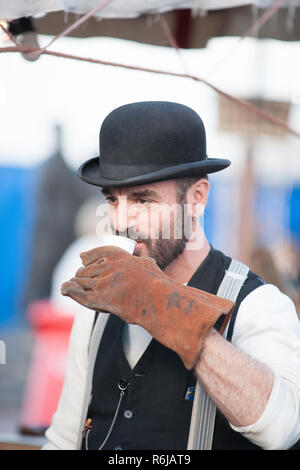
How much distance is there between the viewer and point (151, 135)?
1771mm

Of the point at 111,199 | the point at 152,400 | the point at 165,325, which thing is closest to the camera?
the point at 165,325

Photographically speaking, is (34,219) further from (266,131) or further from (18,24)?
(18,24)

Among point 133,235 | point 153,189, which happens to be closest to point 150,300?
point 133,235

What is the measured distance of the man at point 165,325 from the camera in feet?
4.88

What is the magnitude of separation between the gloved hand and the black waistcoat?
0.20 meters

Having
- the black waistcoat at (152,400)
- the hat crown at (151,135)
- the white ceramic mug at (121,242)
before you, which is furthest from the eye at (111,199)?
the black waistcoat at (152,400)

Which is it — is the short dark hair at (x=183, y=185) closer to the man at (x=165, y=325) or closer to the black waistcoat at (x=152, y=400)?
the man at (x=165, y=325)

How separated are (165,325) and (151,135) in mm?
591

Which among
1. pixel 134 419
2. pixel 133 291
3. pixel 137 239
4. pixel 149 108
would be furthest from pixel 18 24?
pixel 134 419

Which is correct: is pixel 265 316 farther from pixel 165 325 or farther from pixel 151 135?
pixel 151 135

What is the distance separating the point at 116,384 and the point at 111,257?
45cm

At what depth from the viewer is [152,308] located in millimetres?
1506

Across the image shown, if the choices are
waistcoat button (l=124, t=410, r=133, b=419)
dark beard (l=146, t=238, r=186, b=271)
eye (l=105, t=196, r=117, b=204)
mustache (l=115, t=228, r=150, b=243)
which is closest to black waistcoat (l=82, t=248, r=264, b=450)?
waistcoat button (l=124, t=410, r=133, b=419)

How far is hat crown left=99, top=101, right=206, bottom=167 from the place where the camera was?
1774 mm
